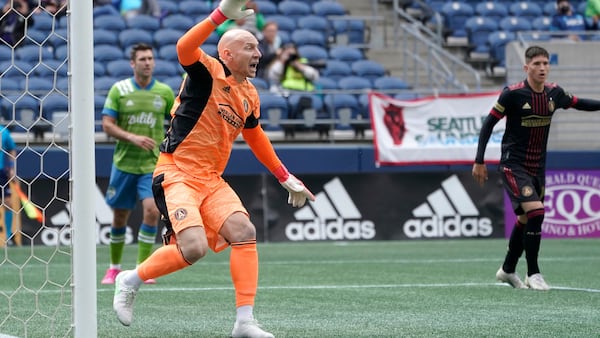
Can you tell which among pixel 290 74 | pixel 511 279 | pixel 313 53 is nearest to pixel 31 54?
pixel 290 74

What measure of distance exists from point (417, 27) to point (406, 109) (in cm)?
504

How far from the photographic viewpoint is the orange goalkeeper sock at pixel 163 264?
20.4ft

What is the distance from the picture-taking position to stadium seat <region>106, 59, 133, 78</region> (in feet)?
58.2

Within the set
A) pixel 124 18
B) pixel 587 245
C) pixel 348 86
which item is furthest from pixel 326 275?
pixel 124 18

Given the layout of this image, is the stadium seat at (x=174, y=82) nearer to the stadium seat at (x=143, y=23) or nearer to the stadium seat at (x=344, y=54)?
the stadium seat at (x=143, y=23)

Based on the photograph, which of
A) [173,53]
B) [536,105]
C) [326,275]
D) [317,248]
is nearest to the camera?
[536,105]

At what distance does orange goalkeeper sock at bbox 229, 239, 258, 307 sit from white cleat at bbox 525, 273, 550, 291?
373 cm

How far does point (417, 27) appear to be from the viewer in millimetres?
21672

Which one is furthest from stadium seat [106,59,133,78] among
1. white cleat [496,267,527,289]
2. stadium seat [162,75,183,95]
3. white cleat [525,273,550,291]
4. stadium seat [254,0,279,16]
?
white cleat [525,273,550,291]

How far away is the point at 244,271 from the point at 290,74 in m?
12.3

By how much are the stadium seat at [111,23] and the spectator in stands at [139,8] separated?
43cm

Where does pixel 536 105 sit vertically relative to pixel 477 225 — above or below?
above

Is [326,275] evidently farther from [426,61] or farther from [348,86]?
[426,61]

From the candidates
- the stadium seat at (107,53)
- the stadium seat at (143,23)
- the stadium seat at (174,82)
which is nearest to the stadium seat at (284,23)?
the stadium seat at (143,23)
